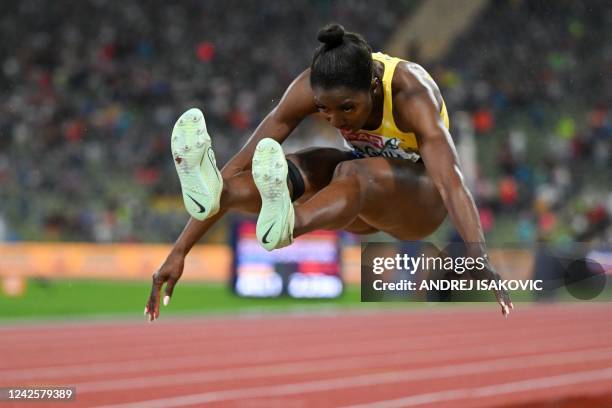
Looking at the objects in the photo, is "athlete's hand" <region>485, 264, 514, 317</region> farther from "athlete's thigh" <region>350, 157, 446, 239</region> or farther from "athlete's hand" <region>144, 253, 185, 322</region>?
"athlete's hand" <region>144, 253, 185, 322</region>

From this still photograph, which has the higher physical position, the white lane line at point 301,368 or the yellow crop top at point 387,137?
the yellow crop top at point 387,137

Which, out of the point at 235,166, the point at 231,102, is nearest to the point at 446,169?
the point at 235,166


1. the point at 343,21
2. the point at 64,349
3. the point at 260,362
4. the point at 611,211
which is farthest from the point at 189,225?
the point at 343,21

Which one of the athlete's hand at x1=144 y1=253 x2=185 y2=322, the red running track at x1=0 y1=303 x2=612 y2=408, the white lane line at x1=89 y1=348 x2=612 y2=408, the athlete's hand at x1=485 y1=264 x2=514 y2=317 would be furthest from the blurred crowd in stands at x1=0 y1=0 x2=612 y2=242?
the athlete's hand at x1=485 y1=264 x2=514 y2=317

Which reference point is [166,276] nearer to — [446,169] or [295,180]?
[295,180]

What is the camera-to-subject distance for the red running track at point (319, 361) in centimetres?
609

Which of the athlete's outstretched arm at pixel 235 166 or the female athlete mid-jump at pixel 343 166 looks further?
the athlete's outstretched arm at pixel 235 166

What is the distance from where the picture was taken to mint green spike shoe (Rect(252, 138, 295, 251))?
11.2ft

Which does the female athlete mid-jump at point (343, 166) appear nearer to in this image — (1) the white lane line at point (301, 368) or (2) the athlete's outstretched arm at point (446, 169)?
(2) the athlete's outstretched arm at point (446, 169)

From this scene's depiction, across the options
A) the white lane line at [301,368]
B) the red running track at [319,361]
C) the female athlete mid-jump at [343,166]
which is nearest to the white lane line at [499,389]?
the red running track at [319,361]

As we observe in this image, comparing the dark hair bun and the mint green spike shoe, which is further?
the dark hair bun

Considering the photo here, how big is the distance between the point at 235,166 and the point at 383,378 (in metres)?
3.43

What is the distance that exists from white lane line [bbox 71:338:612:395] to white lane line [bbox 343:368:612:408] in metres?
0.91

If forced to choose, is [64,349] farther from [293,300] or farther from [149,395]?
[293,300]
